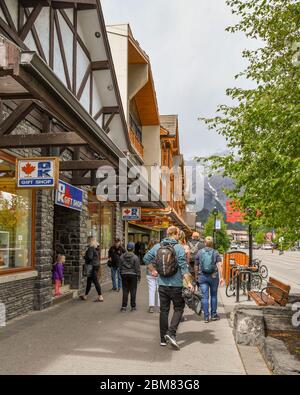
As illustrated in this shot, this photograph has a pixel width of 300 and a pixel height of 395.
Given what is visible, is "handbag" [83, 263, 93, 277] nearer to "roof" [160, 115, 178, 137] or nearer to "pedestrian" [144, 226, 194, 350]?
"pedestrian" [144, 226, 194, 350]

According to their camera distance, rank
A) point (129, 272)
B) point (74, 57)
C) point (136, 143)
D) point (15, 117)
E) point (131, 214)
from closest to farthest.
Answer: point (15, 117) < point (129, 272) < point (74, 57) < point (131, 214) < point (136, 143)

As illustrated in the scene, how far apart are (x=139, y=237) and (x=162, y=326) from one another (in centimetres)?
2694

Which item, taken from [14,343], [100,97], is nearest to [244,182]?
[14,343]

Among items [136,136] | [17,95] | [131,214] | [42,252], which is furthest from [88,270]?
[136,136]

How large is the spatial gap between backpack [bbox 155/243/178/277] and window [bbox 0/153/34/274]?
365cm

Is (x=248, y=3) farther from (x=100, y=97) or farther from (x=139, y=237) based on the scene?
(x=139, y=237)

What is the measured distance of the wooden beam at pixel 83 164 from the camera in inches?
420

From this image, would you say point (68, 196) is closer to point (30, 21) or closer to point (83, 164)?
point (83, 164)

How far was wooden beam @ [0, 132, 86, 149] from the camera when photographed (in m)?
8.20

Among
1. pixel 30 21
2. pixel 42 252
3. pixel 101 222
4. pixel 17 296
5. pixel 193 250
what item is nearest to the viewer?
pixel 30 21

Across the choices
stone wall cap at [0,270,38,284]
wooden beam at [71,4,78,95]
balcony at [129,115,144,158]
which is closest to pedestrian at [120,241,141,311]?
stone wall cap at [0,270,38,284]

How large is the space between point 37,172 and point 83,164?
2.06 meters

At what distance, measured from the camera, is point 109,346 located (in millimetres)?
7059

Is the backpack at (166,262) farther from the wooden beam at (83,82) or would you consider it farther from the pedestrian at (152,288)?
the wooden beam at (83,82)
